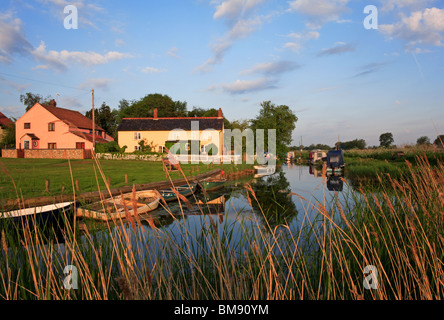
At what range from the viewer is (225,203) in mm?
15555

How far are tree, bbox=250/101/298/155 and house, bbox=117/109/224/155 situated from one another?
7.71 m

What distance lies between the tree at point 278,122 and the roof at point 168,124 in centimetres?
772

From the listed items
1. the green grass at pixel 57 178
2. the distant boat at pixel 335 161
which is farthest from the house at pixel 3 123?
the distant boat at pixel 335 161

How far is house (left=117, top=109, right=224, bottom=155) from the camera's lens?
155ft

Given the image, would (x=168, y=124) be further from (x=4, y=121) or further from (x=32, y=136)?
(x=4, y=121)

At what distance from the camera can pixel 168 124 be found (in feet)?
162

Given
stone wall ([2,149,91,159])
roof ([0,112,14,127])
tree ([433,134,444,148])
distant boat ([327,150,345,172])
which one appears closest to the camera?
tree ([433,134,444,148])

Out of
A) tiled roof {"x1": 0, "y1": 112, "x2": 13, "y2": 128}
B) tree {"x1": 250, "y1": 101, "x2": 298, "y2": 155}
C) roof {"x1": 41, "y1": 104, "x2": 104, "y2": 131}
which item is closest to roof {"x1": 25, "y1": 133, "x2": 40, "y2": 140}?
roof {"x1": 41, "y1": 104, "x2": 104, "y2": 131}

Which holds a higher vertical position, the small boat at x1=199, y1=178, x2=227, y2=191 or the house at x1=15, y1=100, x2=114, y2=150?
the house at x1=15, y1=100, x2=114, y2=150

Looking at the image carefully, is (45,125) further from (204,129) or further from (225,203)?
(225,203)

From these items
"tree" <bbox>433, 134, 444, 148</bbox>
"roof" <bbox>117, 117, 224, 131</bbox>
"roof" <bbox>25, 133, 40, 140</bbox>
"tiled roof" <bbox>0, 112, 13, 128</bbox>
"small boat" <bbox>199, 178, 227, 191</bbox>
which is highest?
"tiled roof" <bbox>0, 112, 13, 128</bbox>

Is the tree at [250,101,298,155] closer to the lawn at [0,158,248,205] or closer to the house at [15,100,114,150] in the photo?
the lawn at [0,158,248,205]
